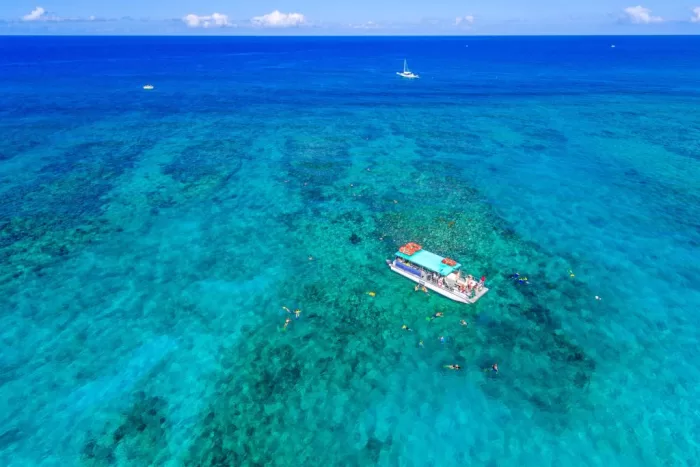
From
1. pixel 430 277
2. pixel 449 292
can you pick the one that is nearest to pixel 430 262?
pixel 430 277

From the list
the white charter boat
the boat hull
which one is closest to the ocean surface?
the boat hull

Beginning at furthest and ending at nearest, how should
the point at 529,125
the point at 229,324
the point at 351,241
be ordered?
the point at 529,125 → the point at 351,241 → the point at 229,324

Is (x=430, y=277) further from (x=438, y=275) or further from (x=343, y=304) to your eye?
(x=343, y=304)

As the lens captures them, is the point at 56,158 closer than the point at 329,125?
Yes

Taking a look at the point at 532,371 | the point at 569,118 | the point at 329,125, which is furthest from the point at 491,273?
the point at 569,118

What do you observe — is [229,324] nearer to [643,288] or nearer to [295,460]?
[295,460]

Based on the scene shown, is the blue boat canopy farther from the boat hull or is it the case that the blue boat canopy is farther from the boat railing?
the boat hull
